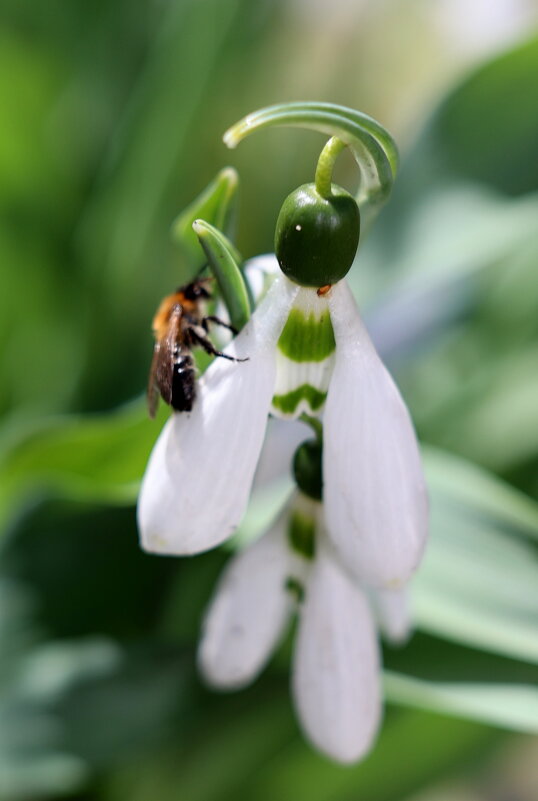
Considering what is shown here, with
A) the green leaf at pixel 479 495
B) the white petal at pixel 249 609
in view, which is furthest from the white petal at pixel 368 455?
the green leaf at pixel 479 495

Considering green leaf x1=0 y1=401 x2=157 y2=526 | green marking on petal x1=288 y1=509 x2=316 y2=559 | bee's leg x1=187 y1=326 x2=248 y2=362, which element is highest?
bee's leg x1=187 y1=326 x2=248 y2=362

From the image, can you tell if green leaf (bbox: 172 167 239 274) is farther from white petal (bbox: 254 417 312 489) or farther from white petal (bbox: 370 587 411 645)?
white petal (bbox: 370 587 411 645)

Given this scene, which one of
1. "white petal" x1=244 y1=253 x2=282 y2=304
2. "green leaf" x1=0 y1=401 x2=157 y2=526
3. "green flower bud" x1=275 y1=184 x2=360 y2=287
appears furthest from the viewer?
"green leaf" x1=0 y1=401 x2=157 y2=526

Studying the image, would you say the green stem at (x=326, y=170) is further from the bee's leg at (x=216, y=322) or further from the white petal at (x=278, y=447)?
the white petal at (x=278, y=447)

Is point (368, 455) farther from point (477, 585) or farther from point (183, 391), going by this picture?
point (477, 585)

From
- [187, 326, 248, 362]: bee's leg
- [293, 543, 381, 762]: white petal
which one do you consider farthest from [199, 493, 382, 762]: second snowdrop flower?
[187, 326, 248, 362]: bee's leg

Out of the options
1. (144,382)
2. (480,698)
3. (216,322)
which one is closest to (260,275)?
(216,322)
